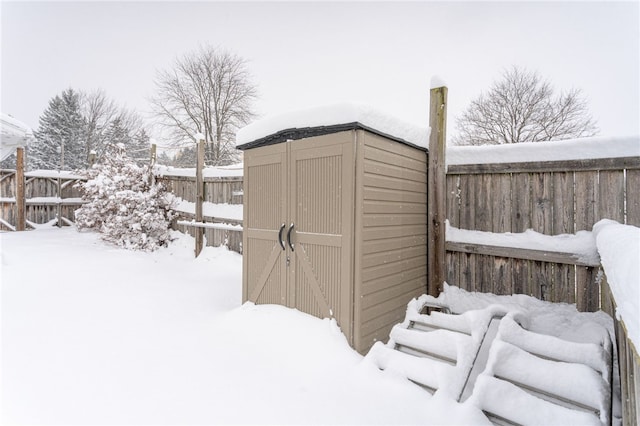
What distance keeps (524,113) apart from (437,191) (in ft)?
36.8

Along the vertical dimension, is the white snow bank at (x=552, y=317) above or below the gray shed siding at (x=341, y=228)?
below

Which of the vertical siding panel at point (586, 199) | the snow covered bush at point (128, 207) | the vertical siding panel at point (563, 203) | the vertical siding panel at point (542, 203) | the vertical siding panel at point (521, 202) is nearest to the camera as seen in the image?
the vertical siding panel at point (586, 199)

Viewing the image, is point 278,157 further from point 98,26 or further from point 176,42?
point 176,42

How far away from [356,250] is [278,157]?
4.60 ft

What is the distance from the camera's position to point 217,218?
6574mm

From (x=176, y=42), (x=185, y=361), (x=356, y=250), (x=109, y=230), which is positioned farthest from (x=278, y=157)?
(x=176, y=42)

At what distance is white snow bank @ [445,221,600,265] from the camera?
287 cm

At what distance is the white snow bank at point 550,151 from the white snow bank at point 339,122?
18.9 inches

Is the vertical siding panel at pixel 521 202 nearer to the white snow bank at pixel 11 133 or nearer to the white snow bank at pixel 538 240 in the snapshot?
the white snow bank at pixel 538 240

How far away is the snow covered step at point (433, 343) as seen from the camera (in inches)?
93.0

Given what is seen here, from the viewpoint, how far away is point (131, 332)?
307 centimetres

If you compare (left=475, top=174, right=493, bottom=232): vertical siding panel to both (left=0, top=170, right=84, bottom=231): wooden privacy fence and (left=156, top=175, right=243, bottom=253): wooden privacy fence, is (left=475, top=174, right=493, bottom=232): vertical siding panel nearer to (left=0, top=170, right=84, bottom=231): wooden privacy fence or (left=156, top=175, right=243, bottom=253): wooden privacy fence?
(left=156, top=175, right=243, bottom=253): wooden privacy fence

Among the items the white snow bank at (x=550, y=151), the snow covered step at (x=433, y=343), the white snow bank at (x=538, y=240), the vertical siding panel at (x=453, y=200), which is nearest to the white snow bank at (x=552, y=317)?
the white snow bank at (x=538, y=240)

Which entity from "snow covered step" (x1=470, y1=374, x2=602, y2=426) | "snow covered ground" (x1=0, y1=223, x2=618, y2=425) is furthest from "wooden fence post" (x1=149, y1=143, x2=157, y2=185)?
"snow covered step" (x1=470, y1=374, x2=602, y2=426)
